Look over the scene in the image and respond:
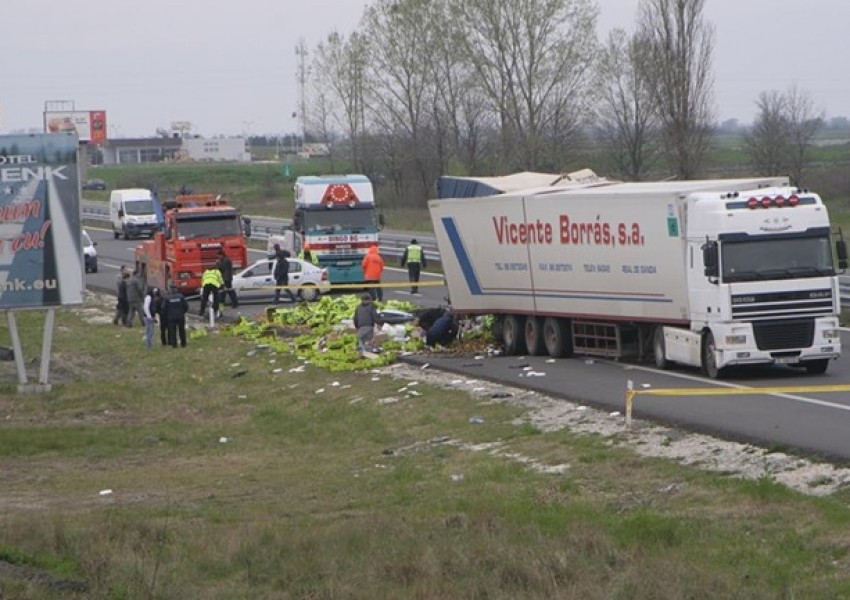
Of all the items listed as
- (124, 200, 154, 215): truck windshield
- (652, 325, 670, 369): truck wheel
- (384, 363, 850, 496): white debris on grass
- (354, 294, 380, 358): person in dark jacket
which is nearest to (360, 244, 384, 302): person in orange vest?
(354, 294, 380, 358): person in dark jacket

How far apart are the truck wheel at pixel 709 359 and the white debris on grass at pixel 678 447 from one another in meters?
2.99

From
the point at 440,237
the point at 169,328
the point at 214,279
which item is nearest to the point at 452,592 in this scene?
the point at 440,237

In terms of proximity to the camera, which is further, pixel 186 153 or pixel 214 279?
pixel 186 153

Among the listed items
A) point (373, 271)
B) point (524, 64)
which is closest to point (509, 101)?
point (524, 64)

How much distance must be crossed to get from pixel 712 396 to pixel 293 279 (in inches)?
1037

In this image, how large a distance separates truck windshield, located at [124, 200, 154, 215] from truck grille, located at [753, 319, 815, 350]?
60071 millimetres

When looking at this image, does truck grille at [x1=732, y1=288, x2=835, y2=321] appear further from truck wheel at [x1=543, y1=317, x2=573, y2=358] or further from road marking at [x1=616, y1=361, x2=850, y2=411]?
truck wheel at [x1=543, y1=317, x2=573, y2=358]

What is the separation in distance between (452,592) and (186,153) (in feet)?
600

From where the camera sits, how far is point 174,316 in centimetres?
3800

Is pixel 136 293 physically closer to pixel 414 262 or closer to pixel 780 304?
pixel 414 262

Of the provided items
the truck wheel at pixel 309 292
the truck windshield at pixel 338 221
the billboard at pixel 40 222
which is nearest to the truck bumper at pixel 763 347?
the billboard at pixel 40 222

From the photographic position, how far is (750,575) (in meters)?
12.6

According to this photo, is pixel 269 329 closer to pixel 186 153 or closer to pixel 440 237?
pixel 440 237

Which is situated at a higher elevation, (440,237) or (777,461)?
(440,237)
